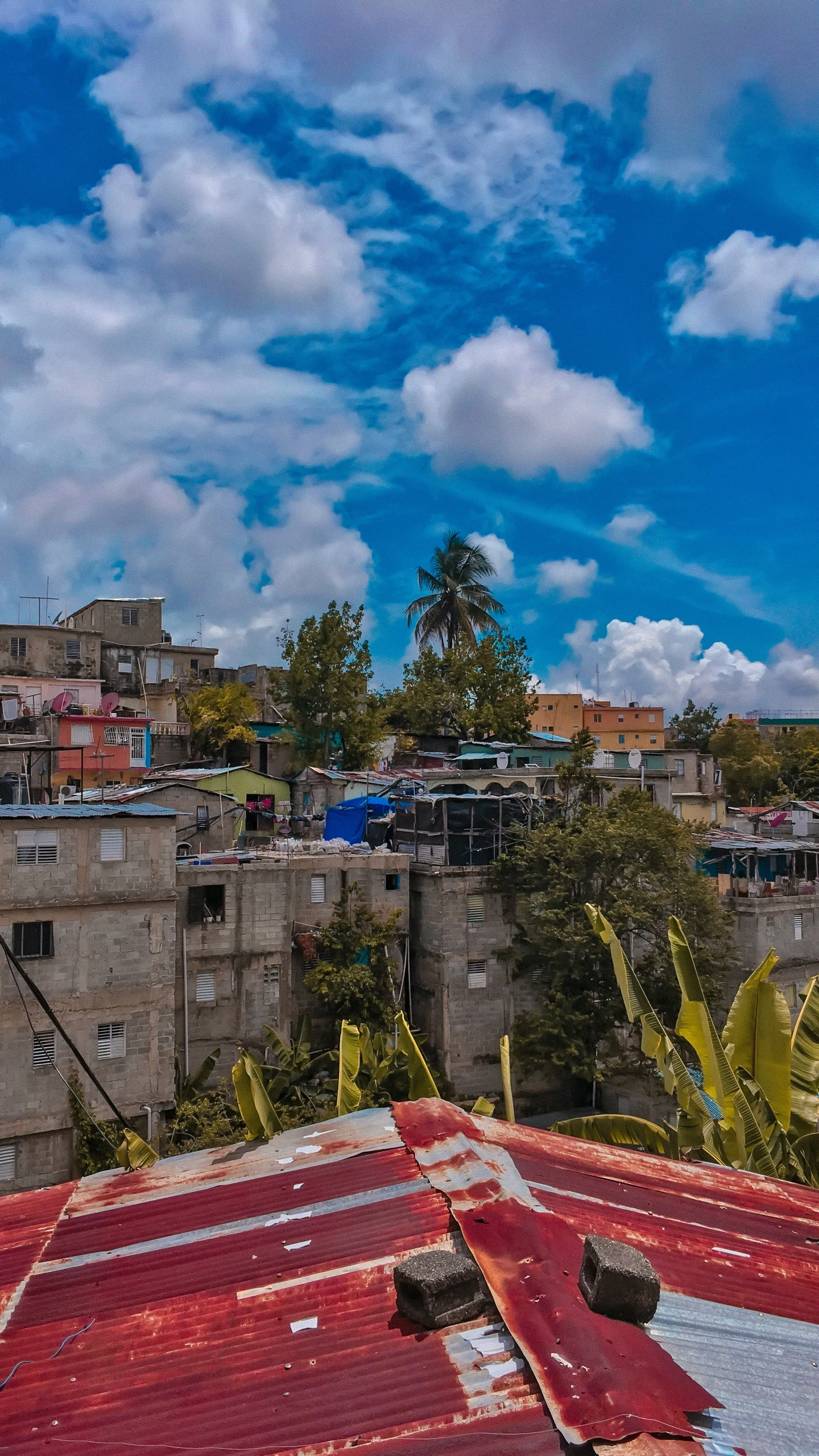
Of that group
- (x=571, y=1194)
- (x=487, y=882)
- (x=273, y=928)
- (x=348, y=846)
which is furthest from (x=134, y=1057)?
(x=571, y=1194)

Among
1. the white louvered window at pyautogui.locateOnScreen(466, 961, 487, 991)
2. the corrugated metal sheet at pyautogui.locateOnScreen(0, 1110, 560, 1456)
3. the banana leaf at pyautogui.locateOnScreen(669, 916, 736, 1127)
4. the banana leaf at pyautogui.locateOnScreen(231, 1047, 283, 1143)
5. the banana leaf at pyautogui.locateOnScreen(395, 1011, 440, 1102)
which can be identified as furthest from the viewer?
the white louvered window at pyautogui.locateOnScreen(466, 961, 487, 991)

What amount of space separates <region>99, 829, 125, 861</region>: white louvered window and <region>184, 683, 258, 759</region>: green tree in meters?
19.4

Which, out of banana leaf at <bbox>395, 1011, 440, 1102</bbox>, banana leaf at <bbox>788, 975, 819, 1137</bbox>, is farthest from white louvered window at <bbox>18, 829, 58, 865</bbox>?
banana leaf at <bbox>788, 975, 819, 1137</bbox>

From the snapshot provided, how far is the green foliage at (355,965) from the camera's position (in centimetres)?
2462

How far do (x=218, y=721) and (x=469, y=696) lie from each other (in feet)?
44.9

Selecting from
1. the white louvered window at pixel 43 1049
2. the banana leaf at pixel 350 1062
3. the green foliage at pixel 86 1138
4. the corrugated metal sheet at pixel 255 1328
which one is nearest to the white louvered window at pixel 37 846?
the white louvered window at pixel 43 1049

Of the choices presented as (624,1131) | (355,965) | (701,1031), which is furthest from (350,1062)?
(355,965)

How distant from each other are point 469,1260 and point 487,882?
21.4 metres

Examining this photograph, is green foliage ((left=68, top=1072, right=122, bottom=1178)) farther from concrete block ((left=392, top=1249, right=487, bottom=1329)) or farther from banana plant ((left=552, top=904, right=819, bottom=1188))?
concrete block ((left=392, top=1249, right=487, bottom=1329))

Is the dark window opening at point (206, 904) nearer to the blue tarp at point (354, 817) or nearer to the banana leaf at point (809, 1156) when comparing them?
the blue tarp at point (354, 817)

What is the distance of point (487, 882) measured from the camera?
88.4 ft

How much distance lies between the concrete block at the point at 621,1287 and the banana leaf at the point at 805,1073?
676cm

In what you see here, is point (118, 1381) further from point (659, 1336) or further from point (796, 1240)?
point (796, 1240)

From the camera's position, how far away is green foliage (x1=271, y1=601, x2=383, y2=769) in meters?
38.9
